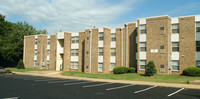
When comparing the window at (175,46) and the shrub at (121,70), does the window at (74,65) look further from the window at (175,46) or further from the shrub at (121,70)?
the window at (175,46)

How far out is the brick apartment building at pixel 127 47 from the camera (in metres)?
25.8

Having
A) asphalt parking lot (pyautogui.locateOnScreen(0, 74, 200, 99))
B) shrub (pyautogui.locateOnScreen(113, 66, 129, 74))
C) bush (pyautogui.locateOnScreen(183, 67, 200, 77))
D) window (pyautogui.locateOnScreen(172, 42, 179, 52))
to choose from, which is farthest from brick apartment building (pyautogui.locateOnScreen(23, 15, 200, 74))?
asphalt parking lot (pyautogui.locateOnScreen(0, 74, 200, 99))

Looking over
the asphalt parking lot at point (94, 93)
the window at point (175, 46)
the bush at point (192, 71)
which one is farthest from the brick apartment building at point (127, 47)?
the asphalt parking lot at point (94, 93)

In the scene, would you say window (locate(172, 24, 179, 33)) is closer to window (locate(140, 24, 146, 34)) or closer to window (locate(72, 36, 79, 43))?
window (locate(140, 24, 146, 34))

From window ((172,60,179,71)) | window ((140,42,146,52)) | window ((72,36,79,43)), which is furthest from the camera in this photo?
window ((72,36,79,43))

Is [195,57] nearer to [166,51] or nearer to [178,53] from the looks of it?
[178,53]

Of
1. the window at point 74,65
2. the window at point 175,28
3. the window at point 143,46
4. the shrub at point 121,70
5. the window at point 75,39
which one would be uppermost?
the window at point 175,28

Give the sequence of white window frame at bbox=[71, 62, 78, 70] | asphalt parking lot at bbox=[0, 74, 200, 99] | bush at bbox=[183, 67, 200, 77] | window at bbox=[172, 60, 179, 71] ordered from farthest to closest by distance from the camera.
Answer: white window frame at bbox=[71, 62, 78, 70] < window at bbox=[172, 60, 179, 71] < bush at bbox=[183, 67, 200, 77] < asphalt parking lot at bbox=[0, 74, 200, 99]

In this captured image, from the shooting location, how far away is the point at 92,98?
11.2 m

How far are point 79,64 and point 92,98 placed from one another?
25.0m

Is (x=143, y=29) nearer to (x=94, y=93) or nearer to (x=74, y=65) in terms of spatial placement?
(x=74, y=65)

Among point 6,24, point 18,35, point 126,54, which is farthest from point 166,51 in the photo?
point 6,24

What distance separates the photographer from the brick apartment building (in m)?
25.8

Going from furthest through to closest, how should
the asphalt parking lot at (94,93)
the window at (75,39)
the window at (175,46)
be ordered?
1. the window at (75,39)
2. the window at (175,46)
3. the asphalt parking lot at (94,93)
